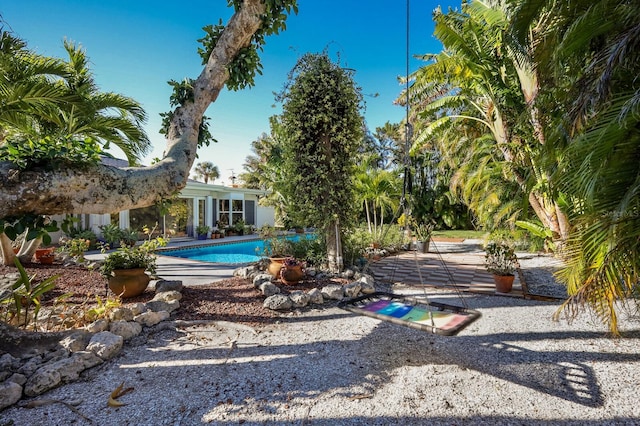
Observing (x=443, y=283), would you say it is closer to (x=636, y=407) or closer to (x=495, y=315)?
(x=495, y=315)

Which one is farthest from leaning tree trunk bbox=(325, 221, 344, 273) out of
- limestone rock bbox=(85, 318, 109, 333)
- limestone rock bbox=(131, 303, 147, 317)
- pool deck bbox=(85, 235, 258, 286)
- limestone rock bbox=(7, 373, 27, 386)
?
limestone rock bbox=(7, 373, 27, 386)

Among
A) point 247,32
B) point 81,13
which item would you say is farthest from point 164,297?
point 81,13

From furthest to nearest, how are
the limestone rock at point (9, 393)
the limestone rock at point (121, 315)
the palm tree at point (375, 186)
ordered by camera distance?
1. the palm tree at point (375, 186)
2. the limestone rock at point (121, 315)
3. the limestone rock at point (9, 393)

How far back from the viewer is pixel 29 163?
288 cm

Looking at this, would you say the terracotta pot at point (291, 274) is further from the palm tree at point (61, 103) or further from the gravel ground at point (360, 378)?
the palm tree at point (61, 103)

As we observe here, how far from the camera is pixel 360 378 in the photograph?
3.43 meters

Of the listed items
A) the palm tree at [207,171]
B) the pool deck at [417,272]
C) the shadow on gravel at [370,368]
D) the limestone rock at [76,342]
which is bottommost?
the shadow on gravel at [370,368]

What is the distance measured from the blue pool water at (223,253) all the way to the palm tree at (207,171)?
27.9 m

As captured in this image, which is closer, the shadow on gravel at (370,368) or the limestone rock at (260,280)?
the shadow on gravel at (370,368)

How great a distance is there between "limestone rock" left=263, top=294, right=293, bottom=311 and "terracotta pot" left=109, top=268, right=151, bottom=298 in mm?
2819

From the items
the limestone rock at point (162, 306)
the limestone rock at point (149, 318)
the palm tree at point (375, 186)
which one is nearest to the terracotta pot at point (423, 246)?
the palm tree at point (375, 186)

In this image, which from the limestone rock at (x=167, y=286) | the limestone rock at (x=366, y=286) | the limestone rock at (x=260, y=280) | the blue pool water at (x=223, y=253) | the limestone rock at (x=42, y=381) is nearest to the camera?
the limestone rock at (x=42, y=381)

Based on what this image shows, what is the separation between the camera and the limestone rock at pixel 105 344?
3770 millimetres

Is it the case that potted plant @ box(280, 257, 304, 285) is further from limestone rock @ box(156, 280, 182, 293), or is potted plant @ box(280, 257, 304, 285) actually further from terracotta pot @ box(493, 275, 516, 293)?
terracotta pot @ box(493, 275, 516, 293)
